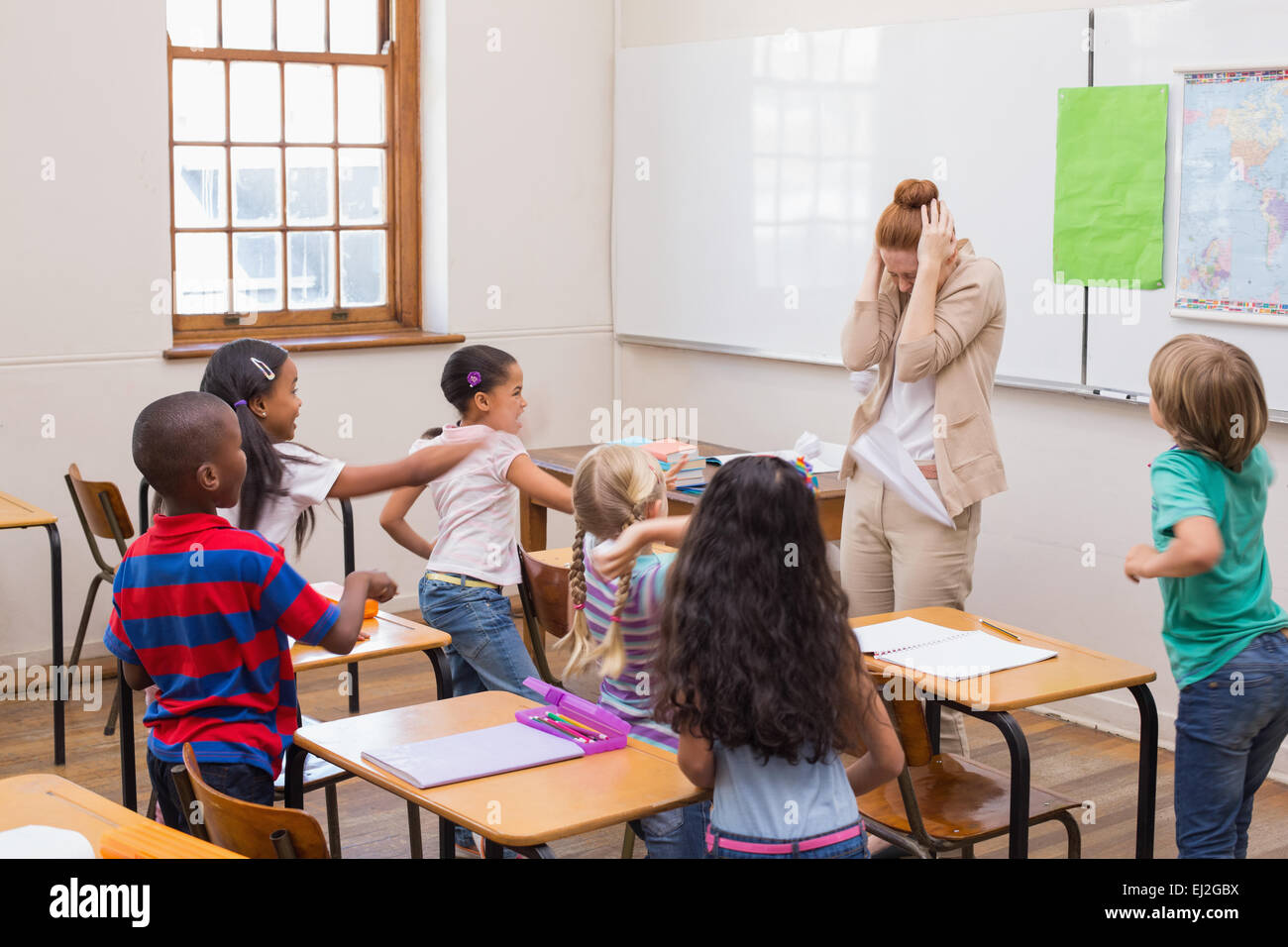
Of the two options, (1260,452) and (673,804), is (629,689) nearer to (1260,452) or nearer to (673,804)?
(673,804)

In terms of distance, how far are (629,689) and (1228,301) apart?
2.28 m

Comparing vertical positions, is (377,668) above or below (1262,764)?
below

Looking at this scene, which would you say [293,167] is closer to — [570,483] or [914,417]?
[570,483]

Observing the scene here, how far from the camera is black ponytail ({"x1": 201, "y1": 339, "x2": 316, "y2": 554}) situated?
279 centimetres

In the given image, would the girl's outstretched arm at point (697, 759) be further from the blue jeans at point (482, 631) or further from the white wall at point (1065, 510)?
the white wall at point (1065, 510)

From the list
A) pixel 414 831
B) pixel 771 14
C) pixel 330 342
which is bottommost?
pixel 414 831

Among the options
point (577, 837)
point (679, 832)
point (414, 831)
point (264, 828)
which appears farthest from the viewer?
point (577, 837)

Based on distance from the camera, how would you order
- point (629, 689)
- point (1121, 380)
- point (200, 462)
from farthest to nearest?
point (1121, 380), point (629, 689), point (200, 462)

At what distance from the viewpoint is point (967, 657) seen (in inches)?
105

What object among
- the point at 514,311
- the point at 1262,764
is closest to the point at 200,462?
the point at 1262,764

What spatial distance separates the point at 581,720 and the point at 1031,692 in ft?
2.52

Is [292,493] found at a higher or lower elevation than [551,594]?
higher

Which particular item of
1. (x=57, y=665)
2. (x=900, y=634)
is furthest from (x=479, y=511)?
(x=57, y=665)
